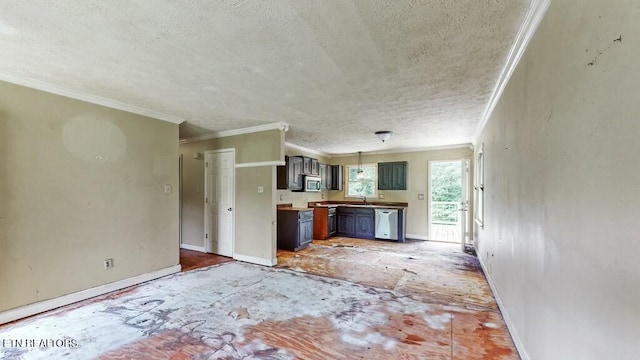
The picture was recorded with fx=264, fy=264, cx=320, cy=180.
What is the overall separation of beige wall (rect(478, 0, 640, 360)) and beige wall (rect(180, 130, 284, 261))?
136 inches

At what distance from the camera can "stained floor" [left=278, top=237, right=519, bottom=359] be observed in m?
2.29

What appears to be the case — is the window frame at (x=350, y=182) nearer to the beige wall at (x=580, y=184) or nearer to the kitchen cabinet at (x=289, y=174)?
the kitchen cabinet at (x=289, y=174)

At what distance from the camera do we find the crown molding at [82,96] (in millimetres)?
2680

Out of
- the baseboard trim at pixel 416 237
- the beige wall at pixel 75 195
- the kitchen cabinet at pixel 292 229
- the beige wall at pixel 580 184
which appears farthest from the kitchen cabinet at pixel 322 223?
the beige wall at pixel 580 184

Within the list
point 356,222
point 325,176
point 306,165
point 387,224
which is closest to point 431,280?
point 387,224

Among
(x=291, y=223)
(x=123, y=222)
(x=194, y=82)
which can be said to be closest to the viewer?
(x=194, y=82)

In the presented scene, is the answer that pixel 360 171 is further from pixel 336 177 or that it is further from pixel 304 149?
pixel 304 149

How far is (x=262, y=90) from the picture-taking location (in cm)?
299

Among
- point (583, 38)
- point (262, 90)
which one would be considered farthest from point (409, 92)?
point (583, 38)

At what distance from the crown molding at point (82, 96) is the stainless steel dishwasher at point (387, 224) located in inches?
195

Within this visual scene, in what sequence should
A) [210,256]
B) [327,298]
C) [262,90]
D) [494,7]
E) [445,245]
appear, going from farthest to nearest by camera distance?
[445,245], [210,256], [327,298], [262,90], [494,7]

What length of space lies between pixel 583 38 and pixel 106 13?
8.56 feet

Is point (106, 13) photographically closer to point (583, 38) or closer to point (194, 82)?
point (194, 82)

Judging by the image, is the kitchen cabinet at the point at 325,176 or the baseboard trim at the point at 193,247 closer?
the baseboard trim at the point at 193,247
